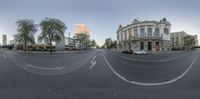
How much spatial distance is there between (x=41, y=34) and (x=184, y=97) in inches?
2262

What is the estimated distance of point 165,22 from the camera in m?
94.2

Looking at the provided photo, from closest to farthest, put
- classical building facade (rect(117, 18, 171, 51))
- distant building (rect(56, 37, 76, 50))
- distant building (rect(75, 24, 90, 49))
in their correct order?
distant building (rect(56, 37, 76, 50)) < classical building facade (rect(117, 18, 171, 51)) < distant building (rect(75, 24, 90, 49))

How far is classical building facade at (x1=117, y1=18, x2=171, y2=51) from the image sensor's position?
85.1 m

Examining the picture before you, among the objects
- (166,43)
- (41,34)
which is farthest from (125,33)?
(41,34)

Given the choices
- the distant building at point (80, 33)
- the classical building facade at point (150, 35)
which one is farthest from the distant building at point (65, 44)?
the classical building facade at point (150, 35)

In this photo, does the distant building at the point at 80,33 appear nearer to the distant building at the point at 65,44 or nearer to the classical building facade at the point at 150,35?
the distant building at the point at 65,44

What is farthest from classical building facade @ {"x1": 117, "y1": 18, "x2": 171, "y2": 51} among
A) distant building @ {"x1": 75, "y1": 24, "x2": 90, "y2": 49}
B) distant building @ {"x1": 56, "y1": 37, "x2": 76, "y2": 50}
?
distant building @ {"x1": 75, "y1": 24, "x2": 90, "y2": 49}

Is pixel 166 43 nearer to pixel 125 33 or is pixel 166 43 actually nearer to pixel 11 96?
pixel 125 33

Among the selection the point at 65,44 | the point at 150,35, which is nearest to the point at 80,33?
the point at 65,44

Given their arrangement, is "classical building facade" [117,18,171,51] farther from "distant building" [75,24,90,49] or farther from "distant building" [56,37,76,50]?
"distant building" [75,24,90,49]

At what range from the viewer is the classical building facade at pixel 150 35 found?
279 feet

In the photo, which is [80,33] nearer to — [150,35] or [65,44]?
[65,44]

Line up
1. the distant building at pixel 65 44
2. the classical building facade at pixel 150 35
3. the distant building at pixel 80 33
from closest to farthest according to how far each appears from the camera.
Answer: the distant building at pixel 65 44 < the classical building facade at pixel 150 35 < the distant building at pixel 80 33

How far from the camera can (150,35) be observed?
9050 centimetres
